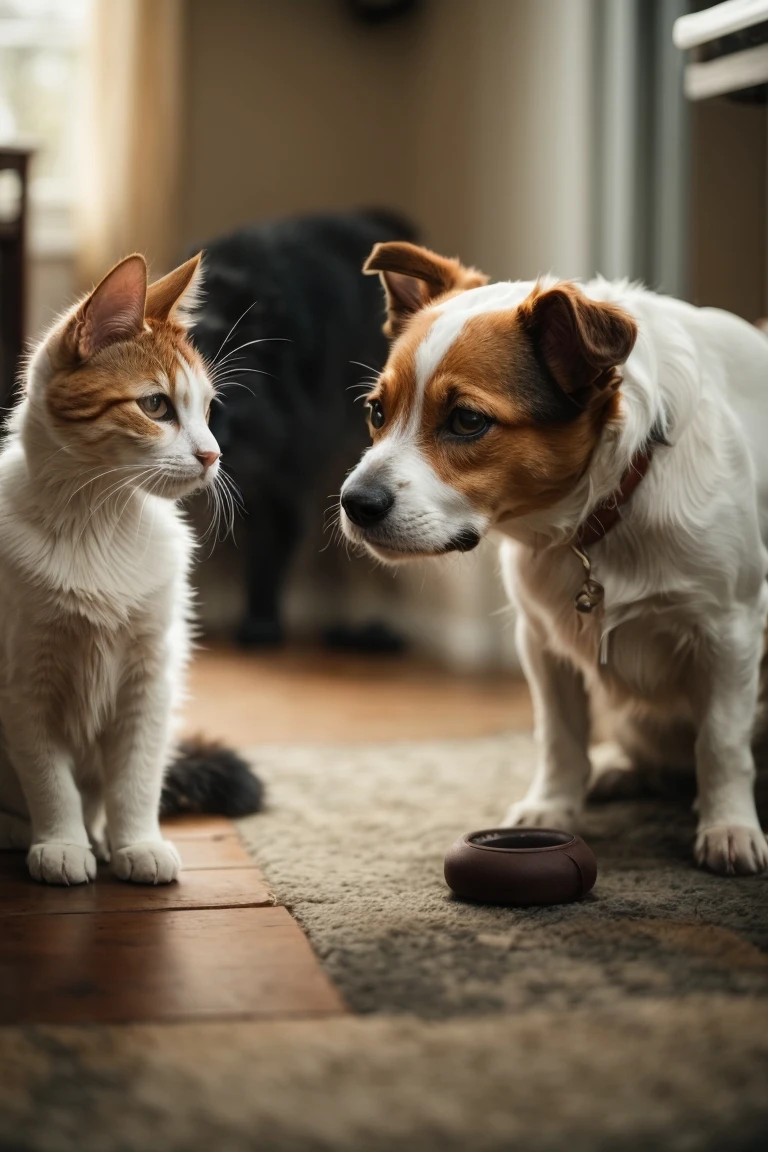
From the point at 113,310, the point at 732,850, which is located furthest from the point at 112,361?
the point at 732,850

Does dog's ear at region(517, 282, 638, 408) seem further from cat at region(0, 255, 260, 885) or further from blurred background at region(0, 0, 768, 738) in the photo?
blurred background at region(0, 0, 768, 738)

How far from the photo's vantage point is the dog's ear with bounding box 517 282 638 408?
1.44 metres

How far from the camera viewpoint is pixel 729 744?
5.34 feet

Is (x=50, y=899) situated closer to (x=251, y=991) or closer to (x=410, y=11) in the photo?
(x=251, y=991)

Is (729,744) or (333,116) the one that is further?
(333,116)

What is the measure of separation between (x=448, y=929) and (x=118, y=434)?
26.3 inches

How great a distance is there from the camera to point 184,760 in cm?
190

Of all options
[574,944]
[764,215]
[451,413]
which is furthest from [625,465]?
[764,215]

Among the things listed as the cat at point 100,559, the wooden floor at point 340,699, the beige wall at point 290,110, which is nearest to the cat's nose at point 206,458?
the cat at point 100,559

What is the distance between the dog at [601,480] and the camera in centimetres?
148

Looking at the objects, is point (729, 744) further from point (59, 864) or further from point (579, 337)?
point (59, 864)

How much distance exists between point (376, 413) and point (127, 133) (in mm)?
2774

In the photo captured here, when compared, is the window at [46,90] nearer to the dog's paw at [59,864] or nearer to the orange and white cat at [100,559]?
the orange and white cat at [100,559]

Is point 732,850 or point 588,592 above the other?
point 588,592
